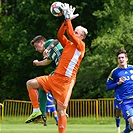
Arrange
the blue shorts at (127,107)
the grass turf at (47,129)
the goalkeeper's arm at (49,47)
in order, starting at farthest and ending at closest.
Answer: the grass turf at (47,129), the blue shorts at (127,107), the goalkeeper's arm at (49,47)

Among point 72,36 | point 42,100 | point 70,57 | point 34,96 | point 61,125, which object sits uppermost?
point 72,36

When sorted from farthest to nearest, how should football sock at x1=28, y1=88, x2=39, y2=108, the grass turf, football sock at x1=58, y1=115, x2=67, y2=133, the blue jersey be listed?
the grass turf
the blue jersey
football sock at x1=28, y1=88, x2=39, y2=108
football sock at x1=58, y1=115, x2=67, y2=133

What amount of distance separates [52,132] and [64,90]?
3.95 metres

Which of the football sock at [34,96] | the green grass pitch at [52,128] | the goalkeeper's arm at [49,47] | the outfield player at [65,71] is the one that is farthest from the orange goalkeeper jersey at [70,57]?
the green grass pitch at [52,128]

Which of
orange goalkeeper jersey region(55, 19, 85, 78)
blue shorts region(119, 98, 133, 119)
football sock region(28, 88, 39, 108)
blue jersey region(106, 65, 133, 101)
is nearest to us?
orange goalkeeper jersey region(55, 19, 85, 78)

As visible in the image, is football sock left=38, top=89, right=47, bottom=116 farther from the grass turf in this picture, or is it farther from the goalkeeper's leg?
the grass turf

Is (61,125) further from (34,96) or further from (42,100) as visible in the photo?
(42,100)

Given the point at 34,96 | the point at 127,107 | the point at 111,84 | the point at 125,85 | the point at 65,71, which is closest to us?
the point at 65,71

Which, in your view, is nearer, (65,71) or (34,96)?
(65,71)

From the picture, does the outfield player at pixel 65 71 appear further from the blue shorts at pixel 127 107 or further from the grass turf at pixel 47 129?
the grass turf at pixel 47 129

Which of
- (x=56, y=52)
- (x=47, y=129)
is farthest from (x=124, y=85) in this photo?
(x=47, y=129)

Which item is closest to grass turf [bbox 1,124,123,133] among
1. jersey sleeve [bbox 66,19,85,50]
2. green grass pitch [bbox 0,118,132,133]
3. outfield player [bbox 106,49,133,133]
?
green grass pitch [bbox 0,118,132,133]

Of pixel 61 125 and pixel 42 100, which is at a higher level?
pixel 42 100

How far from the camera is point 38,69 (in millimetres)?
40438
